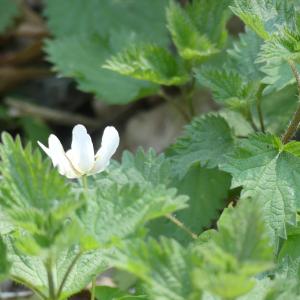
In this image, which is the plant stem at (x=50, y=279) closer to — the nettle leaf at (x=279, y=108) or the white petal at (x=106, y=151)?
the white petal at (x=106, y=151)

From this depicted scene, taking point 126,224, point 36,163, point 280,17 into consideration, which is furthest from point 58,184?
point 280,17

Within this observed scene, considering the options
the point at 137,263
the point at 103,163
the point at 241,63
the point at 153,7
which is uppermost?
the point at 153,7

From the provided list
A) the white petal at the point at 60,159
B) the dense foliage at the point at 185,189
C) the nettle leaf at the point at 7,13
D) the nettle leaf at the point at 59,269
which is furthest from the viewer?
the nettle leaf at the point at 7,13

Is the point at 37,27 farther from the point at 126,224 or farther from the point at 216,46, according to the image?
the point at 126,224

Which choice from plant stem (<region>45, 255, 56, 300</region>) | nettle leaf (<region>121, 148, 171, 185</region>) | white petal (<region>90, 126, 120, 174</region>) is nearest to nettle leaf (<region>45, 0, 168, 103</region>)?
nettle leaf (<region>121, 148, 171, 185</region>)

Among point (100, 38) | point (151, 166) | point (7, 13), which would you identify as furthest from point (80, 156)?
point (7, 13)

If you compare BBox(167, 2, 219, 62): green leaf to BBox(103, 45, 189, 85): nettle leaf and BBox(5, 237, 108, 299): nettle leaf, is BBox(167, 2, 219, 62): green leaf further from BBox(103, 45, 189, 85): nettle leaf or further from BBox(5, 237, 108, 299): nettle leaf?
BBox(5, 237, 108, 299): nettle leaf

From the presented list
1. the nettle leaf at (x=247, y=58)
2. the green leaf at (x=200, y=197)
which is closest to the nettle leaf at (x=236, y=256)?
Answer: the green leaf at (x=200, y=197)

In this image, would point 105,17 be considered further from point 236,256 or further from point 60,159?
point 236,256

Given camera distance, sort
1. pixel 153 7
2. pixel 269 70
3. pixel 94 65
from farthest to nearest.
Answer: pixel 153 7 → pixel 94 65 → pixel 269 70
